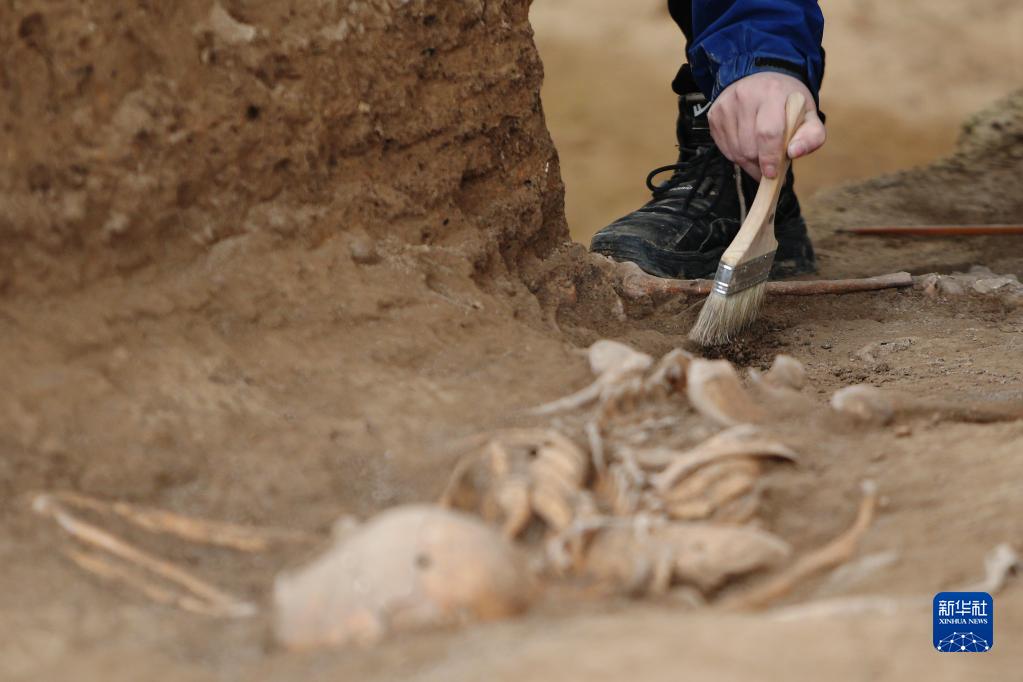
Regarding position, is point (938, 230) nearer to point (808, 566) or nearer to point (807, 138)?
point (807, 138)

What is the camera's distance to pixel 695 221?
2330mm

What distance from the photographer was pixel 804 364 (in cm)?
184

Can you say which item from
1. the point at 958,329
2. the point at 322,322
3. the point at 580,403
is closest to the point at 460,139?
the point at 322,322

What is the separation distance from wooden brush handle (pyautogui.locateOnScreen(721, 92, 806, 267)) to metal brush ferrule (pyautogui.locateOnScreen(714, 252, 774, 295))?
11 mm

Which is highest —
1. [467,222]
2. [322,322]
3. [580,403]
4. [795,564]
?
[467,222]

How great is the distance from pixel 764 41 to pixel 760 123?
0.23 metres

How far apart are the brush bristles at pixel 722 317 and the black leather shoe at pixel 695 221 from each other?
28 centimetres

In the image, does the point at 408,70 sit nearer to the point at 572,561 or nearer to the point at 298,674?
the point at 572,561

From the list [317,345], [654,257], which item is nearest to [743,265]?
[654,257]

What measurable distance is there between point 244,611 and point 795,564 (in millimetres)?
489

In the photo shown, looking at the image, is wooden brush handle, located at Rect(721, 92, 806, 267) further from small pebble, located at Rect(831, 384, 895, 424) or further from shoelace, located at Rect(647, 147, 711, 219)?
small pebble, located at Rect(831, 384, 895, 424)

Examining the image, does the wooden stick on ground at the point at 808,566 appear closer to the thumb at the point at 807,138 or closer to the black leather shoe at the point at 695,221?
the thumb at the point at 807,138

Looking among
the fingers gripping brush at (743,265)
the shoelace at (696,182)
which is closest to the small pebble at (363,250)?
the fingers gripping brush at (743,265)

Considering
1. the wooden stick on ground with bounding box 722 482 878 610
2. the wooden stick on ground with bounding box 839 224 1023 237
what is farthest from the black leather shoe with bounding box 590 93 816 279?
the wooden stick on ground with bounding box 722 482 878 610
